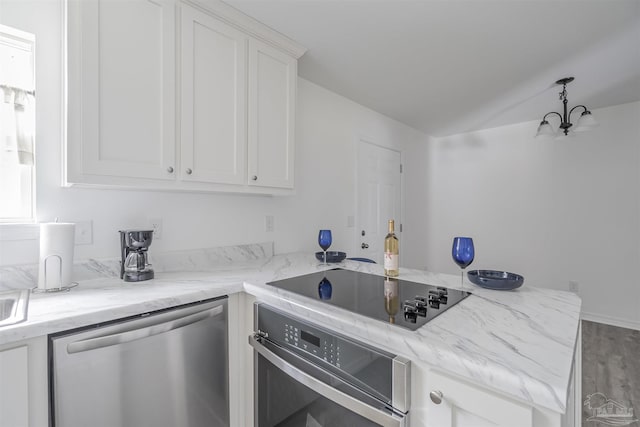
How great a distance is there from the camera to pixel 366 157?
3092 millimetres

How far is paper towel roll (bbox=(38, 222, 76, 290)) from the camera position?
1.14 meters

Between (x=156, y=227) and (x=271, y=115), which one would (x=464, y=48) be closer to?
(x=271, y=115)

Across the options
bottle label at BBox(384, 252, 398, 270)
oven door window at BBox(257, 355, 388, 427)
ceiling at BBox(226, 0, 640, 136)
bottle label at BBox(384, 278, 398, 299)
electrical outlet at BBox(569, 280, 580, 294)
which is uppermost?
ceiling at BBox(226, 0, 640, 136)

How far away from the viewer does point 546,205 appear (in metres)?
3.53

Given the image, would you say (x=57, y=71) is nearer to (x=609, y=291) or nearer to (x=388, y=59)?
(x=388, y=59)

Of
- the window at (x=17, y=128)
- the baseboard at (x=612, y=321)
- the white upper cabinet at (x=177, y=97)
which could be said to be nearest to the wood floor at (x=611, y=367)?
the baseboard at (x=612, y=321)

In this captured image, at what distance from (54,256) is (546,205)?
4.55 m

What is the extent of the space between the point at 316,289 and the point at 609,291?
3.77 metres

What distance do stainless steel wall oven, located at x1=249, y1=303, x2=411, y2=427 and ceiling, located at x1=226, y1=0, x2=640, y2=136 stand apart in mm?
1637

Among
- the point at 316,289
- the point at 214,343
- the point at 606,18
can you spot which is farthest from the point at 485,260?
the point at 214,343

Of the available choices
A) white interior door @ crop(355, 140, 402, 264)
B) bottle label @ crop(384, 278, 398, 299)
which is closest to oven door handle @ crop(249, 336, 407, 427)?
bottle label @ crop(384, 278, 398, 299)

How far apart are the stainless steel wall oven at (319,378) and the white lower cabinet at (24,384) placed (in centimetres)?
67

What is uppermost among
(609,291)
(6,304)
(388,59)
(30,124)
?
(388,59)

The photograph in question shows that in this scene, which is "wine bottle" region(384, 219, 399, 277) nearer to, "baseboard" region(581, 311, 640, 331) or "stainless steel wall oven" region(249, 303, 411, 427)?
"stainless steel wall oven" region(249, 303, 411, 427)
